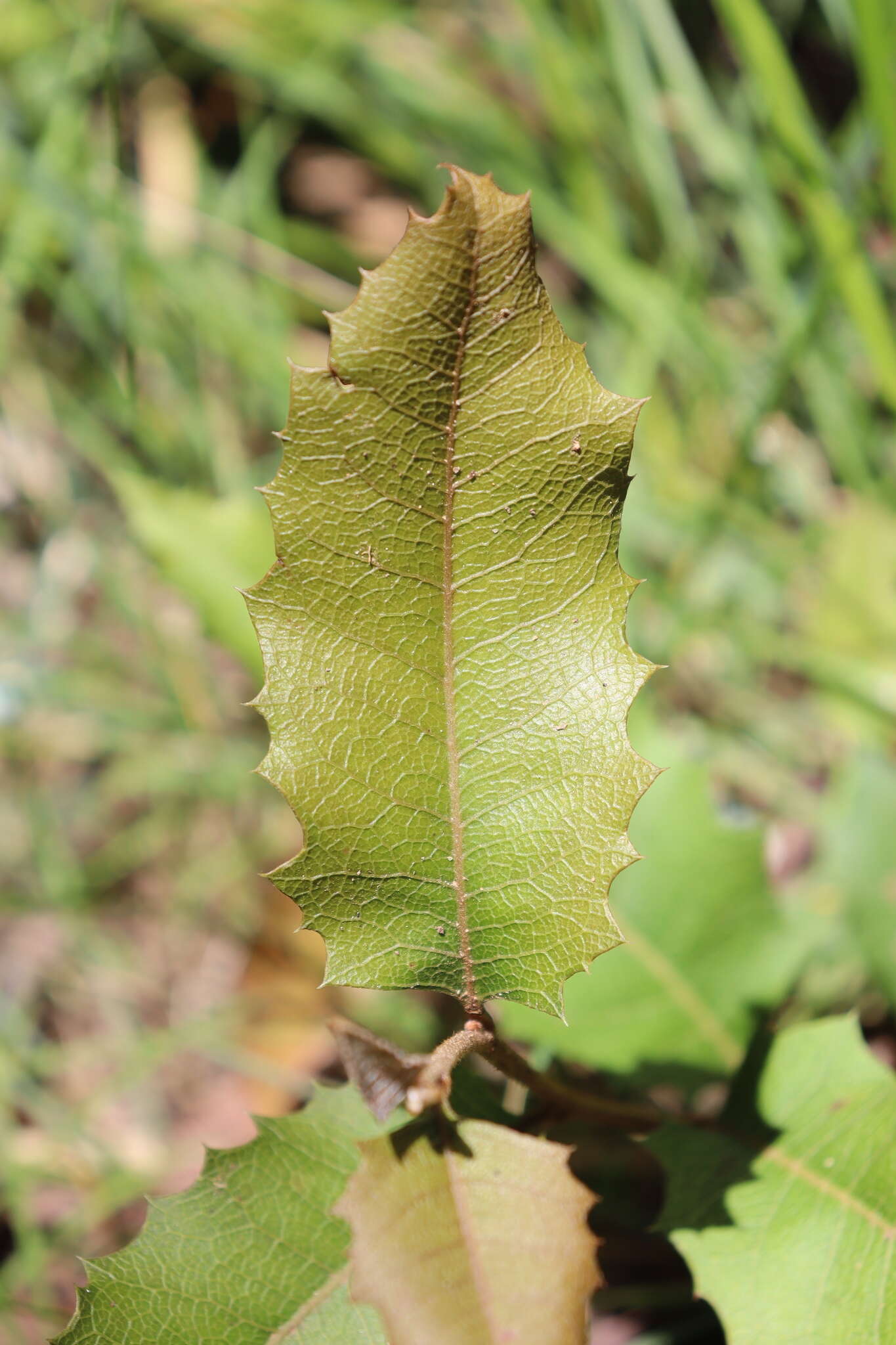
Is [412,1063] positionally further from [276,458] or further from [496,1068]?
[276,458]

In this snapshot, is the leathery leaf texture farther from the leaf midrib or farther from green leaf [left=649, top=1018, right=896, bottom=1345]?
green leaf [left=649, top=1018, right=896, bottom=1345]

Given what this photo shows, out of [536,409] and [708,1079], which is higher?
[536,409]

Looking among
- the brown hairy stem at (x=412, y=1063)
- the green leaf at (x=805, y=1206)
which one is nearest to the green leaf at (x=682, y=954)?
the green leaf at (x=805, y=1206)

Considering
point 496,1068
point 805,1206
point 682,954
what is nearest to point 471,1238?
point 496,1068

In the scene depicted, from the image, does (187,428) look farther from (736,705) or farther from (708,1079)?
(708,1079)

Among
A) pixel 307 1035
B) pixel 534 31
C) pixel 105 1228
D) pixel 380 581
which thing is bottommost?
pixel 105 1228

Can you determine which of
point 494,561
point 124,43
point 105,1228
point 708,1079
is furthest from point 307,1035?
point 124,43
